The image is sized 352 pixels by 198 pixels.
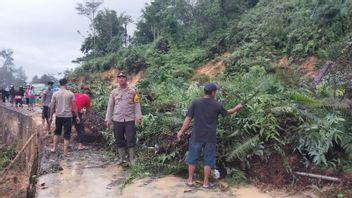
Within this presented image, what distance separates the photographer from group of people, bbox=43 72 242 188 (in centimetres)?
659

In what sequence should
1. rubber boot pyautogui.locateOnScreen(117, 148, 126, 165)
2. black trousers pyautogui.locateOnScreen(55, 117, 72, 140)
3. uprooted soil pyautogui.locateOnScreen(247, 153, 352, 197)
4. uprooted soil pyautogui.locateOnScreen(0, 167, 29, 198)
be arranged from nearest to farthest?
1. uprooted soil pyautogui.locateOnScreen(247, 153, 352, 197)
2. rubber boot pyautogui.locateOnScreen(117, 148, 126, 165)
3. black trousers pyautogui.locateOnScreen(55, 117, 72, 140)
4. uprooted soil pyautogui.locateOnScreen(0, 167, 29, 198)

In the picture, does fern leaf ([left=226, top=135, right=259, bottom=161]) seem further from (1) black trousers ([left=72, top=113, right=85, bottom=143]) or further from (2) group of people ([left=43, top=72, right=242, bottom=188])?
(1) black trousers ([left=72, top=113, right=85, bottom=143])

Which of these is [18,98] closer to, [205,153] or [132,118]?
[132,118]

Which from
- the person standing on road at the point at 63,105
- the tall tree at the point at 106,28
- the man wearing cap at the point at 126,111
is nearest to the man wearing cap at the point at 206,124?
the man wearing cap at the point at 126,111

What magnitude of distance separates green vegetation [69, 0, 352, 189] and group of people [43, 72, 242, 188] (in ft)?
1.79

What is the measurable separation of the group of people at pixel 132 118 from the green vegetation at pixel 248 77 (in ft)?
1.79

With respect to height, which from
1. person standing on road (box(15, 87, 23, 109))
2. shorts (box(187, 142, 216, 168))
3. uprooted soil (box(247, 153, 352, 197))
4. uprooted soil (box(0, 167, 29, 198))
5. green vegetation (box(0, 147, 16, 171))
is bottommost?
green vegetation (box(0, 147, 16, 171))

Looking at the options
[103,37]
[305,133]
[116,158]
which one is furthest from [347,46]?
[103,37]

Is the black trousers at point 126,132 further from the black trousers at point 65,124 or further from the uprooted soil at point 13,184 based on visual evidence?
the uprooted soil at point 13,184

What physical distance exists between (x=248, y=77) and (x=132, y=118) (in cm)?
296

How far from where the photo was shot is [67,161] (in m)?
9.09

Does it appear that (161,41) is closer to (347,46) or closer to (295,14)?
(295,14)

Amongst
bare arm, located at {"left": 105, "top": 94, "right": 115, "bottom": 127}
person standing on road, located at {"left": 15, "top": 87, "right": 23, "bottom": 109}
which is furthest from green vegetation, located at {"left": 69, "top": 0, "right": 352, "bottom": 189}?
person standing on road, located at {"left": 15, "top": 87, "right": 23, "bottom": 109}

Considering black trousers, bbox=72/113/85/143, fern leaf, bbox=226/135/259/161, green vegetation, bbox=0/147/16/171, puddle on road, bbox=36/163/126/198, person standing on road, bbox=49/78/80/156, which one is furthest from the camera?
green vegetation, bbox=0/147/16/171
